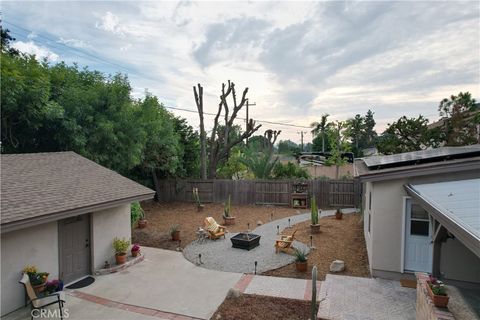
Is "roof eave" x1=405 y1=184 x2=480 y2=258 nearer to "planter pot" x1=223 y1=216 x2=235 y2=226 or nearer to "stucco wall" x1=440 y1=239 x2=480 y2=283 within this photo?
"stucco wall" x1=440 y1=239 x2=480 y2=283

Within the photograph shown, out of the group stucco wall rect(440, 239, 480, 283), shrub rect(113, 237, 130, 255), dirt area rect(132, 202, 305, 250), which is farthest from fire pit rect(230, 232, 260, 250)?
stucco wall rect(440, 239, 480, 283)

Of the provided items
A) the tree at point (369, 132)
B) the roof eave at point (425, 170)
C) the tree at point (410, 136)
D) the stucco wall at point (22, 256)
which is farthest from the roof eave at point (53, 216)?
the tree at point (369, 132)

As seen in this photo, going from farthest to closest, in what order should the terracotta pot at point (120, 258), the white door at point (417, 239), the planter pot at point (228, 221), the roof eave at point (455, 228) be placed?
the planter pot at point (228, 221), the terracotta pot at point (120, 258), the white door at point (417, 239), the roof eave at point (455, 228)

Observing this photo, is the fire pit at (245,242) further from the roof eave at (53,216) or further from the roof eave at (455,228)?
the roof eave at (455,228)

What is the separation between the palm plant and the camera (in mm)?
20359

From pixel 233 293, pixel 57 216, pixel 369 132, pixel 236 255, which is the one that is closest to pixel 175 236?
pixel 236 255

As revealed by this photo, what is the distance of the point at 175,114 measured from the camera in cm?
2211

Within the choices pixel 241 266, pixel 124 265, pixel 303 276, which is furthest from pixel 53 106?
pixel 303 276

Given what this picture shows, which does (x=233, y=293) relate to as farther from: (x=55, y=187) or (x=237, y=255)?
(x=55, y=187)

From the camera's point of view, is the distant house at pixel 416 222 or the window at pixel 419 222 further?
the window at pixel 419 222

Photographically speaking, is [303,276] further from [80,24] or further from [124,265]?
[80,24]

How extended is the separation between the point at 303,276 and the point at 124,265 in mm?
5430

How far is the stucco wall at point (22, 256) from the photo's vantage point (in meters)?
6.22

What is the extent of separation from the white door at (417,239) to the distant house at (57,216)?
Result: 26.0ft
